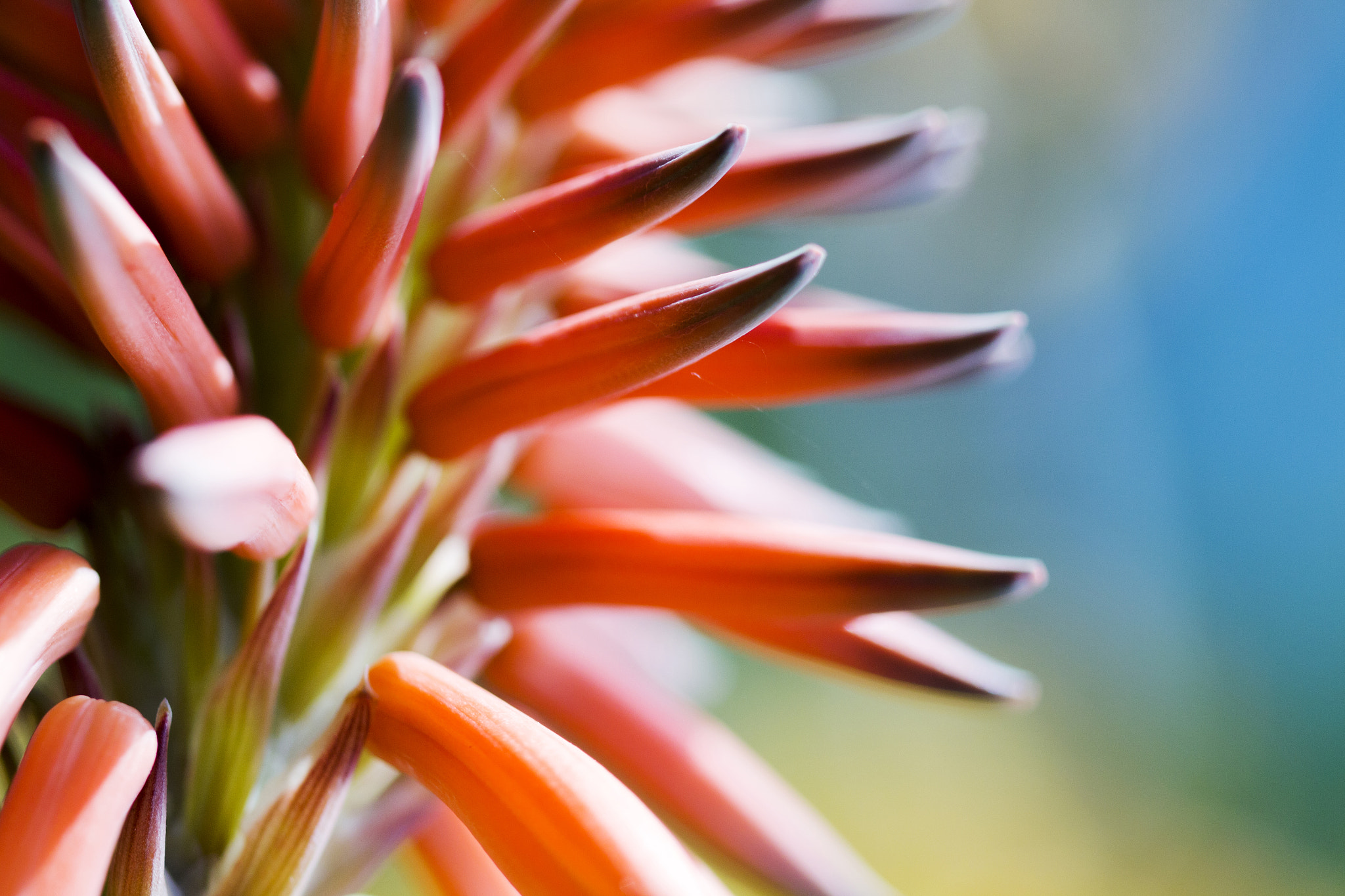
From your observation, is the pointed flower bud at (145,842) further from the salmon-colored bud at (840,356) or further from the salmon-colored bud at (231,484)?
the salmon-colored bud at (840,356)

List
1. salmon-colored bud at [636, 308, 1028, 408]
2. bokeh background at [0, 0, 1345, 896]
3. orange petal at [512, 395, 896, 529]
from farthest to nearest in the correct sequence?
bokeh background at [0, 0, 1345, 896] < orange petal at [512, 395, 896, 529] < salmon-colored bud at [636, 308, 1028, 408]

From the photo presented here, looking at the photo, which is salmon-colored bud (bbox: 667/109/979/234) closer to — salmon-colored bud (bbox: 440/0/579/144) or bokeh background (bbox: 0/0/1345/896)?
salmon-colored bud (bbox: 440/0/579/144)

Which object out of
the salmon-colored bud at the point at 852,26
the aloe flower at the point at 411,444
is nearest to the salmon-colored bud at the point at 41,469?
the aloe flower at the point at 411,444

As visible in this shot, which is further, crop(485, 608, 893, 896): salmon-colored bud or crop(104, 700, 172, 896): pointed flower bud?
crop(485, 608, 893, 896): salmon-colored bud

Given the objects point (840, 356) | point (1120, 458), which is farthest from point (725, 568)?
point (1120, 458)

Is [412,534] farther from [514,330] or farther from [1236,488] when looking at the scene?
[1236,488]

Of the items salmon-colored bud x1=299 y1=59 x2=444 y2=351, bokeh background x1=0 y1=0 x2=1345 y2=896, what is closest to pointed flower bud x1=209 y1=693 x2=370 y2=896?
salmon-colored bud x1=299 y1=59 x2=444 y2=351

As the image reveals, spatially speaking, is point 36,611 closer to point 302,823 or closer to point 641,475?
point 302,823
